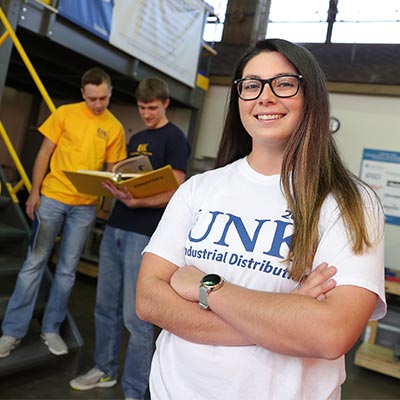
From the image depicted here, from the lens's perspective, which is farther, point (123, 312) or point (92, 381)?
point (92, 381)

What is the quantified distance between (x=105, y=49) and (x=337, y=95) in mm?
2847

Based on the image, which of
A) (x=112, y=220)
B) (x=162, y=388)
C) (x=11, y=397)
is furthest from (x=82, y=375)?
(x=162, y=388)

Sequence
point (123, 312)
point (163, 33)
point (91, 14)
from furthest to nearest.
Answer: point (163, 33) < point (91, 14) < point (123, 312)

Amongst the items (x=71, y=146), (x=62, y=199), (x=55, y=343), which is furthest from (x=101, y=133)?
(x=55, y=343)

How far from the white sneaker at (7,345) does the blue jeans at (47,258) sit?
3 centimetres

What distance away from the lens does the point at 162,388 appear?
93cm

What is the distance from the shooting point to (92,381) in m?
2.47

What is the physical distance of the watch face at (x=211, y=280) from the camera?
881mm

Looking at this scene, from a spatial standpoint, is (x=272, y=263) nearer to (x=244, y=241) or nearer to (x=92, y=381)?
(x=244, y=241)

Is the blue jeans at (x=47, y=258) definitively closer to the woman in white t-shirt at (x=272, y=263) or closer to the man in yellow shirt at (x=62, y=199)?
the man in yellow shirt at (x=62, y=199)

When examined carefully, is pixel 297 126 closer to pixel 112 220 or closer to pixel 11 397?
pixel 112 220

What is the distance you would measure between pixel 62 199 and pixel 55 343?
94 centimetres

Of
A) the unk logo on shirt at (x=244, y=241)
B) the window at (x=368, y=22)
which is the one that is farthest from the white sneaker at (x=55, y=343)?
the window at (x=368, y=22)

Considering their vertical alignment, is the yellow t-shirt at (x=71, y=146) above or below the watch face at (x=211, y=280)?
above
